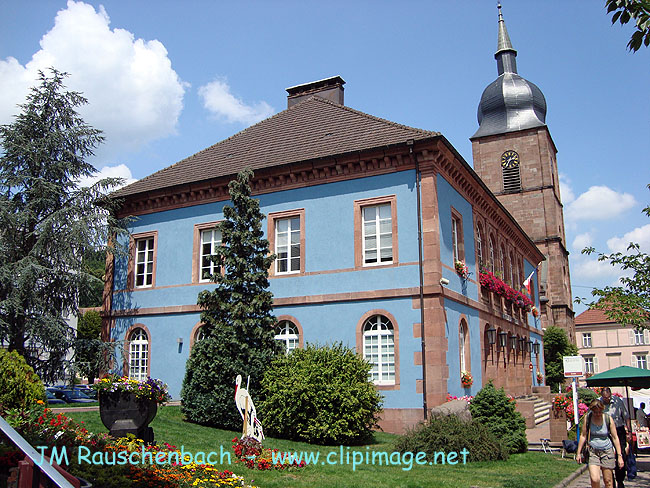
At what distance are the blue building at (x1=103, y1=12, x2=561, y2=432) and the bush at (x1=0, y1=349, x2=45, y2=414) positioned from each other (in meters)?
8.90

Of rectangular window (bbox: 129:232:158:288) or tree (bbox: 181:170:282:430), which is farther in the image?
rectangular window (bbox: 129:232:158:288)

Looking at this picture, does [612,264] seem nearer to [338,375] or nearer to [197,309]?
[338,375]

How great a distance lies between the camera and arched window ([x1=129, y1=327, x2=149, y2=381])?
22234 millimetres

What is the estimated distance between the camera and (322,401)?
548 inches

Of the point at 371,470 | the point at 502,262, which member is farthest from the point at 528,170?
the point at 371,470

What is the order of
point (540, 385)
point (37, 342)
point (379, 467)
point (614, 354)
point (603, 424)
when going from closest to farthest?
point (603, 424) → point (379, 467) → point (37, 342) → point (540, 385) → point (614, 354)

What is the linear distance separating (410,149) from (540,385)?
21.9 m

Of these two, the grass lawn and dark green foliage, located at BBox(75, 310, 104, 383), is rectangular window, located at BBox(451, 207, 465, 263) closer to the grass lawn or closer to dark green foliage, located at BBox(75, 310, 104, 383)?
the grass lawn

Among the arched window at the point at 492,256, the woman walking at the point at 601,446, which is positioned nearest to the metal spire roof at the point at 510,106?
the arched window at the point at 492,256

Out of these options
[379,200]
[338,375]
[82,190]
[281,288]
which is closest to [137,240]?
[82,190]

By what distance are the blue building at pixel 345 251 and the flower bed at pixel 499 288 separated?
114 millimetres

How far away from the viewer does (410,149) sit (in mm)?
17734

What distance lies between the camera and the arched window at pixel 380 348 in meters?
17.2

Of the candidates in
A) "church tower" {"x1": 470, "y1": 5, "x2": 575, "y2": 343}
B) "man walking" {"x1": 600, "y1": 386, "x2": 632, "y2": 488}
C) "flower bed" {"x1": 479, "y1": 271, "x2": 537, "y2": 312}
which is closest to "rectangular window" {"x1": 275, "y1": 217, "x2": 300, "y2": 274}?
"flower bed" {"x1": 479, "y1": 271, "x2": 537, "y2": 312}
